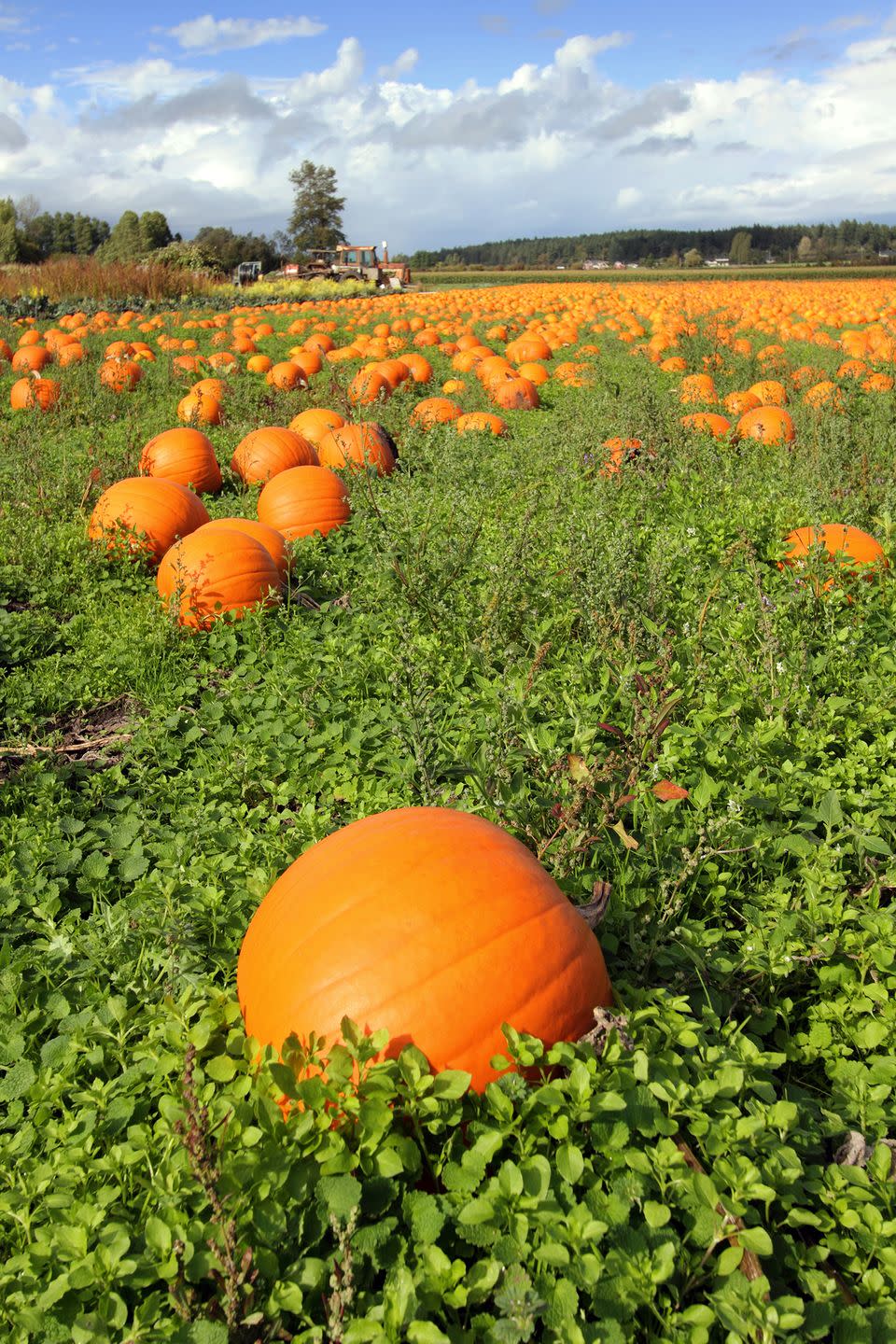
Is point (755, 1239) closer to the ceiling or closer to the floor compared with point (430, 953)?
closer to the floor

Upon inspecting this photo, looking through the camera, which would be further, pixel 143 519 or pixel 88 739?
pixel 143 519

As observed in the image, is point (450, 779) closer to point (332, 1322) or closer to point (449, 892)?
point (449, 892)

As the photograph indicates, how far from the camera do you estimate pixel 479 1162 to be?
5.89 ft

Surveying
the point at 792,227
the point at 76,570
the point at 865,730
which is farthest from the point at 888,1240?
the point at 792,227

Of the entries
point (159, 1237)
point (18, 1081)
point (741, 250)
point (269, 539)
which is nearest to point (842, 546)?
point (269, 539)

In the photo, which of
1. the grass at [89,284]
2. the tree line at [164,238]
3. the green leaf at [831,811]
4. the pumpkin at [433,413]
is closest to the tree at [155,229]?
the tree line at [164,238]

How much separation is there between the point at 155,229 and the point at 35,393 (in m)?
49.8

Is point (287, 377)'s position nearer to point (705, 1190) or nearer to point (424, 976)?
point (424, 976)

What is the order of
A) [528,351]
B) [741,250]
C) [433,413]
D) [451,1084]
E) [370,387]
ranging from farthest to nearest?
[741,250], [528,351], [370,387], [433,413], [451,1084]

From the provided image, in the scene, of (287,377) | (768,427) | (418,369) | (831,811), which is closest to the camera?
(831,811)

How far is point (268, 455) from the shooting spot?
856 cm

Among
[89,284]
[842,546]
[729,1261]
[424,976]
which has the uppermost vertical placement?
[89,284]

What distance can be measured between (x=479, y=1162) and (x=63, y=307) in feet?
87.4

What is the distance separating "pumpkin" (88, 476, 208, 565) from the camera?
688 centimetres
